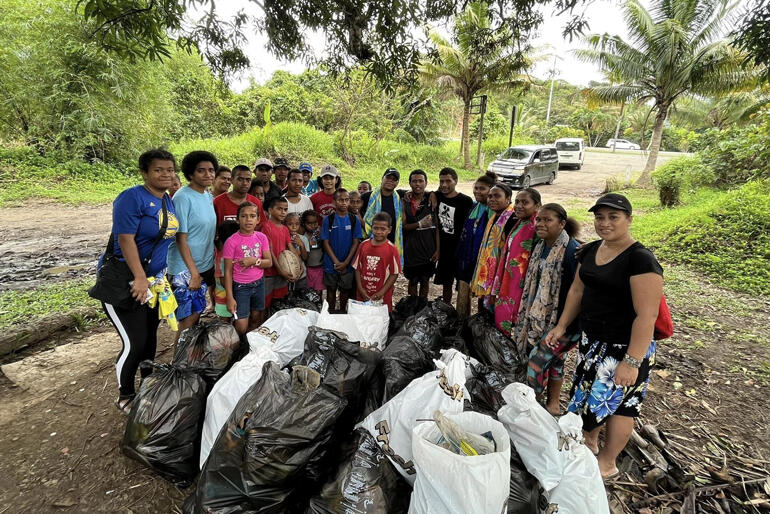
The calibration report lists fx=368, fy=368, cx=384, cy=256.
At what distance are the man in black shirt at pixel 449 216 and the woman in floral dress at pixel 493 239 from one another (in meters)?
0.56

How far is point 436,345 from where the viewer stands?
269 cm

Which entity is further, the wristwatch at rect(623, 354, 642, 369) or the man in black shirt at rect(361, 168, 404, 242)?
the man in black shirt at rect(361, 168, 404, 242)

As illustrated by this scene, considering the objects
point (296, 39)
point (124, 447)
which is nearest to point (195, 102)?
point (296, 39)

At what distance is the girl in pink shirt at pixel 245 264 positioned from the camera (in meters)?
2.84

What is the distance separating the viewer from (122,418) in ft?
7.99

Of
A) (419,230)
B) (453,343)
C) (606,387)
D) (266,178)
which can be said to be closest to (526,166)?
(419,230)

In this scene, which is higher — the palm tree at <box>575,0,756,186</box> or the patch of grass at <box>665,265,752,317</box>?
the palm tree at <box>575,0,756,186</box>

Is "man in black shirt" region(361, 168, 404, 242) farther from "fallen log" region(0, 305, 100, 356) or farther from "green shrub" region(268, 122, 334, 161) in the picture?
"green shrub" region(268, 122, 334, 161)

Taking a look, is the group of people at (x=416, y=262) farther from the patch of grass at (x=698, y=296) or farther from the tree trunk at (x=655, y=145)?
the tree trunk at (x=655, y=145)

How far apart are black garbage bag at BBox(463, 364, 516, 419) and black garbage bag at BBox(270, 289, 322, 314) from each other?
158cm

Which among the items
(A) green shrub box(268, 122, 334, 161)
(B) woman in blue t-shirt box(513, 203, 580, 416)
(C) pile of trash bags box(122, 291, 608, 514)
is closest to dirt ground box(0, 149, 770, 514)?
(C) pile of trash bags box(122, 291, 608, 514)

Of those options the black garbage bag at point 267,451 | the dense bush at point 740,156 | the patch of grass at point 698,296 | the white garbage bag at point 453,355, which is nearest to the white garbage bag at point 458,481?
the black garbage bag at point 267,451

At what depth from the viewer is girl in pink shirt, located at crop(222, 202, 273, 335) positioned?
2836 mm

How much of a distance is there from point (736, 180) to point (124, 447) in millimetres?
12067
